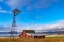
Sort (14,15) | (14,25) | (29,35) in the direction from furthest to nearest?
(29,35)
(14,15)
(14,25)

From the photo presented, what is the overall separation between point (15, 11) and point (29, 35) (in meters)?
27.2

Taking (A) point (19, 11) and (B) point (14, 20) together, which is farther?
(A) point (19, 11)

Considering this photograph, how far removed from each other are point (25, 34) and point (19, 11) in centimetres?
3081

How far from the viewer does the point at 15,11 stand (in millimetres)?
45688

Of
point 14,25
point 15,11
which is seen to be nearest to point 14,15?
point 15,11

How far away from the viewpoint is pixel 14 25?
40094 mm

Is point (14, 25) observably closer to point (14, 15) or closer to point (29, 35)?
→ point (14, 15)

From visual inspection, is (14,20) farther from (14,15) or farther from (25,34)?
(25,34)

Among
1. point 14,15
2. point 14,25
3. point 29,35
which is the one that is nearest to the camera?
point 14,25

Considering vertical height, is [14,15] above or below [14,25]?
above

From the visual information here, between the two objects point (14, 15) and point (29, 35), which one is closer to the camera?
point (14, 15)

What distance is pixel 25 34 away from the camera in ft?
247

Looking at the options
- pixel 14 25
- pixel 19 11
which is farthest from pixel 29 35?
pixel 14 25

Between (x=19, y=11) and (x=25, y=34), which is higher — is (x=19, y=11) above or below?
above
